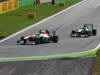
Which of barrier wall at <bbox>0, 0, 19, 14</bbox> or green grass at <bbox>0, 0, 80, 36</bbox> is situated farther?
barrier wall at <bbox>0, 0, 19, 14</bbox>

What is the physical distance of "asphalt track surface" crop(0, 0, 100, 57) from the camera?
25688mm

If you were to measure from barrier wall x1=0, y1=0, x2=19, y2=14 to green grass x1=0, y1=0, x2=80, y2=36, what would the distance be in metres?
0.90

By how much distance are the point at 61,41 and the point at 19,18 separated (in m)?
16.0

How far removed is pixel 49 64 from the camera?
69.5 feet

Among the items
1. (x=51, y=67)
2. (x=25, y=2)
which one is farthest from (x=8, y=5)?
(x=51, y=67)

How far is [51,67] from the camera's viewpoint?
2055 cm

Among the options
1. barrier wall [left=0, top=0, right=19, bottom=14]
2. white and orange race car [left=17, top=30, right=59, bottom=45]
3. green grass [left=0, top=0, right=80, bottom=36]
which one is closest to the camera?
white and orange race car [left=17, top=30, right=59, bottom=45]

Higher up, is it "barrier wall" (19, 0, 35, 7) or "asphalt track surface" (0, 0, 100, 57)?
"barrier wall" (19, 0, 35, 7)

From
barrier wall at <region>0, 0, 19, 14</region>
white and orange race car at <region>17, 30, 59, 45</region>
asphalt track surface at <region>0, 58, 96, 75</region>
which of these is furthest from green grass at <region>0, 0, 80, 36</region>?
asphalt track surface at <region>0, 58, 96, 75</region>

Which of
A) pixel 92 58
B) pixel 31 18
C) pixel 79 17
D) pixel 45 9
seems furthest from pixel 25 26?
pixel 92 58

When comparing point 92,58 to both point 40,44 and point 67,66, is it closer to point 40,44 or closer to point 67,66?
point 67,66

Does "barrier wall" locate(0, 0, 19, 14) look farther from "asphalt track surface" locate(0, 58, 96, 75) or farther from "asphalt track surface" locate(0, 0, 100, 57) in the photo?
"asphalt track surface" locate(0, 58, 96, 75)

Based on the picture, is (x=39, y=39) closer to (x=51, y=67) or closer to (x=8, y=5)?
(x=51, y=67)

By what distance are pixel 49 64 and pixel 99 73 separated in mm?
3347
